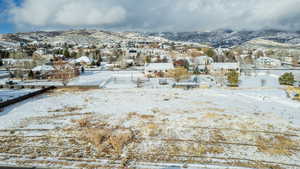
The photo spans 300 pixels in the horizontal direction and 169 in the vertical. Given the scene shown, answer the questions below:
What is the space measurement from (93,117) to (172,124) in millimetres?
6575

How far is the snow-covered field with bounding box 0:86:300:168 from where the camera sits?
8312 mm

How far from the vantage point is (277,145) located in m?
9.66

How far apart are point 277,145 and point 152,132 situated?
23.7 feet

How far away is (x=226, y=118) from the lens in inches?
550

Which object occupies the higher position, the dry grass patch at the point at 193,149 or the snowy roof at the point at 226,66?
the snowy roof at the point at 226,66

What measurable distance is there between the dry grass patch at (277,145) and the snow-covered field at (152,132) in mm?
50

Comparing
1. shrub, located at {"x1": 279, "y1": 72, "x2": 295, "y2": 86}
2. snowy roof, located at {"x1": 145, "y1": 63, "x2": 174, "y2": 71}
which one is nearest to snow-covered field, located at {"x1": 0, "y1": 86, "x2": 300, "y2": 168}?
shrub, located at {"x1": 279, "y1": 72, "x2": 295, "y2": 86}

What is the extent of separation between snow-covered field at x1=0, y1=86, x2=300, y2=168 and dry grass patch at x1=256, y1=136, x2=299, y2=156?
0.16 feet

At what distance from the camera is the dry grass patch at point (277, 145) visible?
9000mm

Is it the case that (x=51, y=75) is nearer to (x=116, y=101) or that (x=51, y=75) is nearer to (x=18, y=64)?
(x=18, y=64)

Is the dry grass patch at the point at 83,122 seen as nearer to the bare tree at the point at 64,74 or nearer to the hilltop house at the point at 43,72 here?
the bare tree at the point at 64,74

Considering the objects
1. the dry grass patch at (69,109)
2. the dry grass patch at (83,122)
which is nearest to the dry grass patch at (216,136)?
the dry grass patch at (83,122)

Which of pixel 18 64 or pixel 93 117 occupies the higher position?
pixel 18 64

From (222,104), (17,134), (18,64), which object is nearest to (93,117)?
(17,134)
